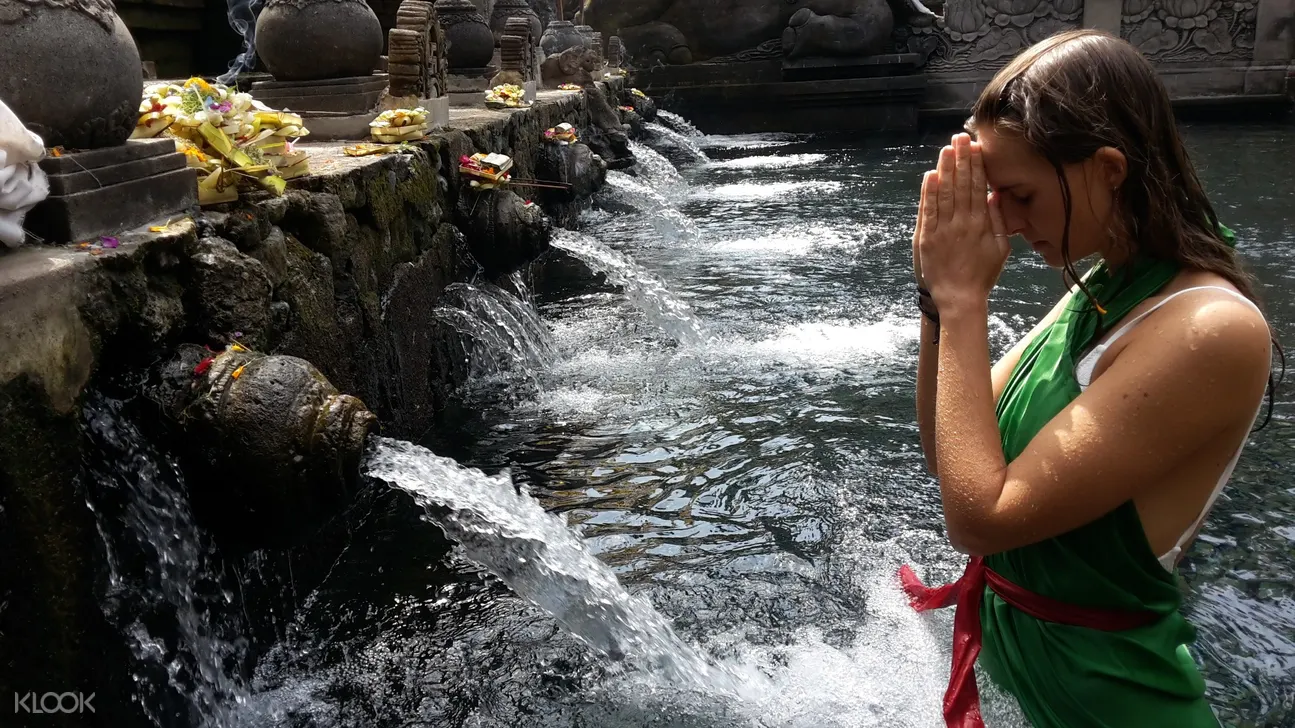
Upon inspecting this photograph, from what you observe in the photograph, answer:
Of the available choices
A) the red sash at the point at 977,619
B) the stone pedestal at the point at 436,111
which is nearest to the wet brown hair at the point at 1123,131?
the red sash at the point at 977,619

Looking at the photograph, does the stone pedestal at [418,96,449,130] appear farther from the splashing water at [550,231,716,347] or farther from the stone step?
the stone step

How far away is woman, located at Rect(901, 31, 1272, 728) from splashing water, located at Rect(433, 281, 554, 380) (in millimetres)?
4052

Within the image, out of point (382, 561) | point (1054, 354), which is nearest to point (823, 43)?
point (382, 561)

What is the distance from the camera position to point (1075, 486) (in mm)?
1360

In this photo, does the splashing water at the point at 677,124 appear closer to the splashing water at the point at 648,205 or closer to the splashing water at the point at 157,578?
the splashing water at the point at 648,205

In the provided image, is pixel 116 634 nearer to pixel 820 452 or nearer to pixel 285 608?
pixel 285 608

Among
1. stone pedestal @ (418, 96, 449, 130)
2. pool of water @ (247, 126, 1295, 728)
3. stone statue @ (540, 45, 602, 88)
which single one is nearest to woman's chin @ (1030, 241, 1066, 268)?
pool of water @ (247, 126, 1295, 728)

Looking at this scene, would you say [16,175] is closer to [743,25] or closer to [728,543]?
[728,543]

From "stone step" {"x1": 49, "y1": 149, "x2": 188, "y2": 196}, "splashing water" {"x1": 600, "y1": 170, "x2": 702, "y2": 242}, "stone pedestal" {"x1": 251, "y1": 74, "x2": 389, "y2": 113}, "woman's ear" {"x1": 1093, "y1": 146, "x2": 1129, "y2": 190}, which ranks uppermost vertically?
"woman's ear" {"x1": 1093, "y1": 146, "x2": 1129, "y2": 190}

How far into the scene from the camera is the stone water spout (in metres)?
2.42

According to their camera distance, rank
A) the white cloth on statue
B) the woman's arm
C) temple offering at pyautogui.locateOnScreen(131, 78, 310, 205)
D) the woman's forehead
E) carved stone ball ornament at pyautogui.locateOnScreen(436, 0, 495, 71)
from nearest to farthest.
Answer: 1. the woman's arm
2. the woman's forehead
3. the white cloth on statue
4. temple offering at pyautogui.locateOnScreen(131, 78, 310, 205)
5. carved stone ball ornament at pyautogui.locateOnScreen(436, 0, 495, 71)

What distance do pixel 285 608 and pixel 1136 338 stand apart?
266 centimetres

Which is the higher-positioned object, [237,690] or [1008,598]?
[1008,598]

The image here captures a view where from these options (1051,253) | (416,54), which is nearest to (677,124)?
(416,54)
